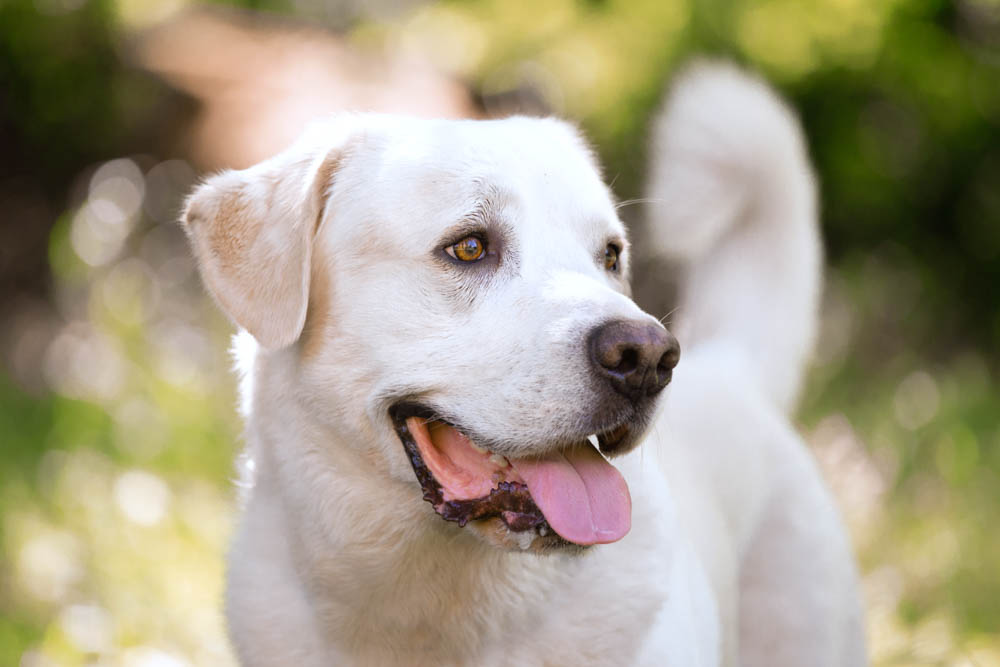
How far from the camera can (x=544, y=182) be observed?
2.43 metres

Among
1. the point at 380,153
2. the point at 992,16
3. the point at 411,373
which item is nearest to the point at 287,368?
the point at 411,373

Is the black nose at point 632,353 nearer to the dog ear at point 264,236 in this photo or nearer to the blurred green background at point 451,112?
the dog ear at point 264,236

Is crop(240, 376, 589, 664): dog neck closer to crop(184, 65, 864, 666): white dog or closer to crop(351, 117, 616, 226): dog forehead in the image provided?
crop(184, 65, 864, 666): white dog

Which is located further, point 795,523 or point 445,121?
A: point 795,523

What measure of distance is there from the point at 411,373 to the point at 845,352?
223 inches

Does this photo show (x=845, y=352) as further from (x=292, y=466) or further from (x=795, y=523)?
(x=292, y=466)

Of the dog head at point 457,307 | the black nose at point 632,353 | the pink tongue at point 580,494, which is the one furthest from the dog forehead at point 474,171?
the pink tongue at point 580,494

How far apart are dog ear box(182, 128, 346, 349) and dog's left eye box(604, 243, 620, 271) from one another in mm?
682

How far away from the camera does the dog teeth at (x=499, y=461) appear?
224cm

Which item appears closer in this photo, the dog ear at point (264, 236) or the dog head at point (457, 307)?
the dog head at point (457, 307)

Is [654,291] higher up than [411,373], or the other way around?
[411,373]

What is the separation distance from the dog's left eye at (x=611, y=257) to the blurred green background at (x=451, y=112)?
2.11 metres

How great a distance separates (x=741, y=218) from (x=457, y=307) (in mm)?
1827

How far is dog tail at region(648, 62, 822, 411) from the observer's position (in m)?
3.59
